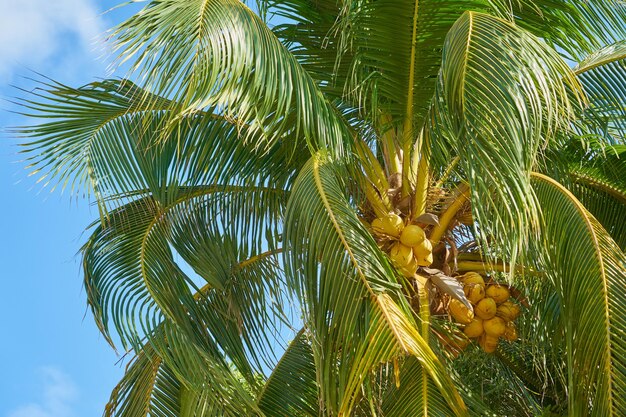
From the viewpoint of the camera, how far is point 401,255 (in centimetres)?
520

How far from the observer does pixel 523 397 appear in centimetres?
752

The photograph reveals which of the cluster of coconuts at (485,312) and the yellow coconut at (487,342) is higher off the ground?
the cluster of coconuts at (485,312)

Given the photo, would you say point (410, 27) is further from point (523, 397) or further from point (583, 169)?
point (523, 397)

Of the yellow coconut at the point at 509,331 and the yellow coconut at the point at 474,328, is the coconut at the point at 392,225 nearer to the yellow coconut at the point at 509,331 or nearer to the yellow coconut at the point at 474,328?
the yellow coconut at the point at 474,328

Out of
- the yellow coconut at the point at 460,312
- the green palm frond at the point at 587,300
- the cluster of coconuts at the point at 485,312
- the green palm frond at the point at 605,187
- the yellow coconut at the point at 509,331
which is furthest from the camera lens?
the green palm frond at the point at 605,187

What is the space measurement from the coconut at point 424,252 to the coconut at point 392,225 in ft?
0.43

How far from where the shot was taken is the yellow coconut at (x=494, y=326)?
18.7 ft

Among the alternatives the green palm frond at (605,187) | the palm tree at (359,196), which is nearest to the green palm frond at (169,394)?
the palm tree at (359,196)

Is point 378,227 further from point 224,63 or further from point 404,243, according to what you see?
point 224,63

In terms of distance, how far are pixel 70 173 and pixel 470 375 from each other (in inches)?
128

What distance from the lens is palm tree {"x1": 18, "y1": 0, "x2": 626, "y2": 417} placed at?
14.7 feet

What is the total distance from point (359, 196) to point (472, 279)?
881mm

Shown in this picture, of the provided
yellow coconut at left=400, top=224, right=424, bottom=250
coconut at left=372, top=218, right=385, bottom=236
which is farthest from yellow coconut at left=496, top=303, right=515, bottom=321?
coconut at left=372, top=218, right=385, bottom=236

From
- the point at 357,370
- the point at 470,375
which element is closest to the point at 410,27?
the point at 357,370
